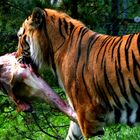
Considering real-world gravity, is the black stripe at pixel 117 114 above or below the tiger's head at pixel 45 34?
below

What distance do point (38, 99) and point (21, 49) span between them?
0.55 m

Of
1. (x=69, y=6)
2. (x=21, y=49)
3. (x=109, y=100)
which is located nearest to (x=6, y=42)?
(x=69, y=6)

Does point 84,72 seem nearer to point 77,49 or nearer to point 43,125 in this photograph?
point 77,49

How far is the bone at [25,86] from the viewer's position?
16.4ft

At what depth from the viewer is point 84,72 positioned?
193 inches

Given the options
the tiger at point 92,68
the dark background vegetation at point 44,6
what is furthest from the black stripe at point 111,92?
the dark background vegetation at point 44,6

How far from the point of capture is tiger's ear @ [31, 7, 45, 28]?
5.13 meters

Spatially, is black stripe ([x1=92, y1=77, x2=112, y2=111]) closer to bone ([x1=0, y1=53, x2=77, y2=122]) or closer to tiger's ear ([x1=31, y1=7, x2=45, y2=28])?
bone ([x1=0, y1=53, x2=77, y2=122])

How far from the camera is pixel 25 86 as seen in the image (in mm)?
5129

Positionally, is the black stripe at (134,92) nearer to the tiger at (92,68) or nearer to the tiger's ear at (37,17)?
the tiger at (92,68)

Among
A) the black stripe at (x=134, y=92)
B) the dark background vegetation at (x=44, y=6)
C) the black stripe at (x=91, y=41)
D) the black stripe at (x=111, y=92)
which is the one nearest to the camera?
the black stripe at (x=134, y=92)

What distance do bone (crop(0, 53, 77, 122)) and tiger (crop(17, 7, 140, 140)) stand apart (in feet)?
0.34

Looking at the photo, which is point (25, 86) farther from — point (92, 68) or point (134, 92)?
point (134, 92)

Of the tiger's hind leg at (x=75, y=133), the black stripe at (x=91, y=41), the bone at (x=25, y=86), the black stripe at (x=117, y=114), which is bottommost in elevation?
the tiger's hind leg at (x=75, y=133)
